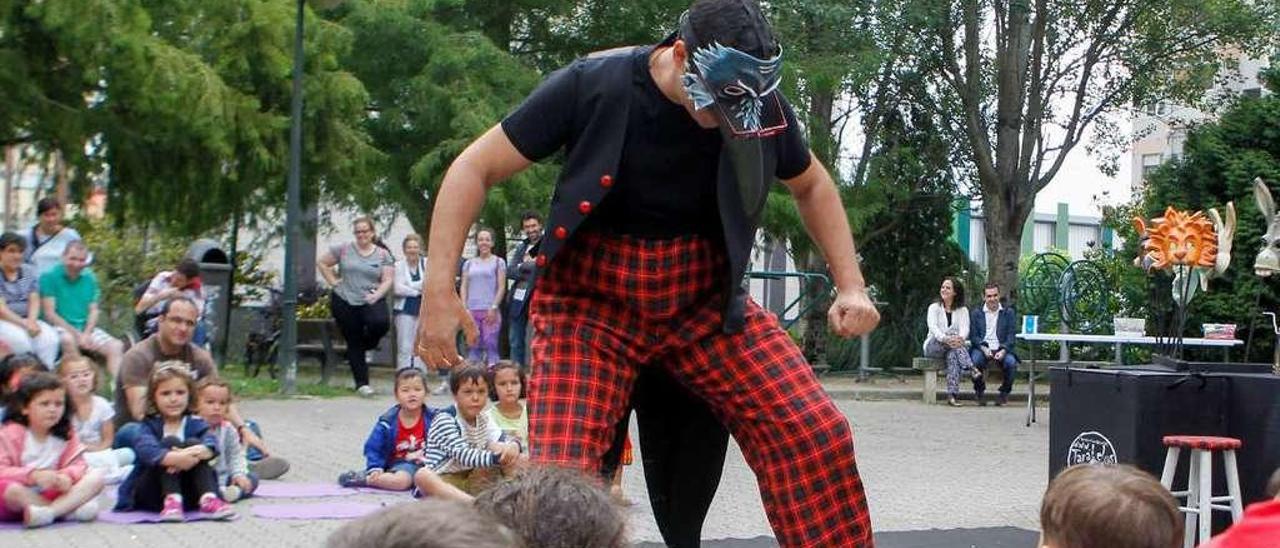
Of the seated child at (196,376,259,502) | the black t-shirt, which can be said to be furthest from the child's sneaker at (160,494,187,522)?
the black t-shirt

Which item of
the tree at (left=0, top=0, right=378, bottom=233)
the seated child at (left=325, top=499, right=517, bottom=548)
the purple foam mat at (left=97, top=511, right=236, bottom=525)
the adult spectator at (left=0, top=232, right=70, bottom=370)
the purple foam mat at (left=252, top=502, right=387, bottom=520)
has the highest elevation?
the tree at (left=0, top=0, right=378, bottom=233)

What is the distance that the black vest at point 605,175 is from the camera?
417 cm

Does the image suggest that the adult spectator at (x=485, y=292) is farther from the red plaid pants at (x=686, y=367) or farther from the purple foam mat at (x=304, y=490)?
the red plaid pants at (x=686, y=367)

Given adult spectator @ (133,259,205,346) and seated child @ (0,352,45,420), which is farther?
adult spectator @ (133,259,205,346)

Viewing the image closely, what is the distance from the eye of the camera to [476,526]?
179cm

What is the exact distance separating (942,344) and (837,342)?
5.09m

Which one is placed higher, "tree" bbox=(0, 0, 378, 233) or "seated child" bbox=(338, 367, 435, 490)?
"tree" bbox=(0, 0, 378, 233)

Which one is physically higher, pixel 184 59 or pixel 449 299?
pixel 184 59

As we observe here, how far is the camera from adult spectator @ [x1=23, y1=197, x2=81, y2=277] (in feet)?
40.0

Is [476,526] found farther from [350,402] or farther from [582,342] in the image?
[350,402]

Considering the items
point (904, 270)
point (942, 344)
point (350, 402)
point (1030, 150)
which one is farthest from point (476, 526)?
point (904, 270)

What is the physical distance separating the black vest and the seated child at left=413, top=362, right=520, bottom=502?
4.33m

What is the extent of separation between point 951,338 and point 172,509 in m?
10.3

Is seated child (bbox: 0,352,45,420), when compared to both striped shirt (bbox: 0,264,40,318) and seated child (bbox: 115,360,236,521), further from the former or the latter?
striped shirt (bbox: 0,264,40,318)
